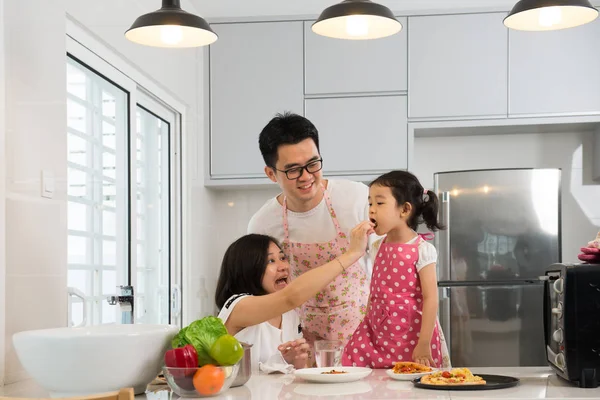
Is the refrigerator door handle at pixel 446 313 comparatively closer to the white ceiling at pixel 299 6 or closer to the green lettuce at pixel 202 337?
the white ceiling at pixel 299 6

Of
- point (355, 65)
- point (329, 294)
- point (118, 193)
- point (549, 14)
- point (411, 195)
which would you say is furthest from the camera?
point (355, 65)

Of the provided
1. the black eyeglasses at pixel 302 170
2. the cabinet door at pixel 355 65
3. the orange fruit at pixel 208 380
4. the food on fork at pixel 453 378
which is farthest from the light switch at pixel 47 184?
the cabinet door at pixel 355 65

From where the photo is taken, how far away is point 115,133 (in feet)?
10.6

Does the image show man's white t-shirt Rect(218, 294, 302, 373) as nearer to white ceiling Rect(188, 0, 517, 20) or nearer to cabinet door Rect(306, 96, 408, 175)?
cabinet door Rect(306, 96, 408, 175)

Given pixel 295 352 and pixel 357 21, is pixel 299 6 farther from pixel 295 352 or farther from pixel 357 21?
pixel 295 352

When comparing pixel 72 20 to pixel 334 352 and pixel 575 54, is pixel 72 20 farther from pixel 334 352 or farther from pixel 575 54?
pixel 575 54

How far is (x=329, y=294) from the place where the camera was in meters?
2.73

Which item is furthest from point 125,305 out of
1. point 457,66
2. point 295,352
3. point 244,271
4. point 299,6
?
point 457,66

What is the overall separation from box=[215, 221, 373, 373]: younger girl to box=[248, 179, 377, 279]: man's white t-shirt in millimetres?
324

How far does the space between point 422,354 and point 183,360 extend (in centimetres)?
94

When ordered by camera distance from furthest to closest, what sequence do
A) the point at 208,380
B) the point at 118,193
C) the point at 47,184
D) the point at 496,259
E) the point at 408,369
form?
the point at 496,259
the point at 118,193
the point at 47,184
the point at 408,369
the point at 208,380

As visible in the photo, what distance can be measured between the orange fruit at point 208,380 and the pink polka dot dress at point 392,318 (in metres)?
0.93

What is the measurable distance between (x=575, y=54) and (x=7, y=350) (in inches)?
125

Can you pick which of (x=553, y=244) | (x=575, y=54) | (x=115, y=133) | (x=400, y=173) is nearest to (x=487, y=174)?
(x=553, y=244)
